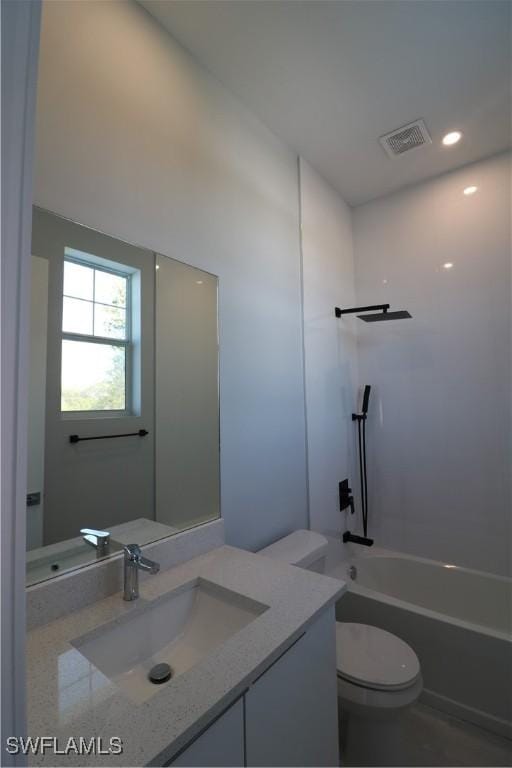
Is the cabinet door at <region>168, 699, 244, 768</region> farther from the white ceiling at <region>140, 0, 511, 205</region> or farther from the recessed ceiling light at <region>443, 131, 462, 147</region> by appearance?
the recessed ceiling light at <region>443, 131, 462, 147</region>

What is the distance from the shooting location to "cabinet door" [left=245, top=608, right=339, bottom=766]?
0.81 metres

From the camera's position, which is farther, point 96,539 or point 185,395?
point 185,395

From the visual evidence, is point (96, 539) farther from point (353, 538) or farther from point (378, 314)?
point (378, 314)

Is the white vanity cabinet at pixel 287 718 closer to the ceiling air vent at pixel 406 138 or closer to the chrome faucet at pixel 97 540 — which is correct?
the chrome faucet at pixel 97 540

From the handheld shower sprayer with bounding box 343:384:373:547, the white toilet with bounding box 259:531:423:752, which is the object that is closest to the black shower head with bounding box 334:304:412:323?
the handheld shower sprayer with bounding box 343:384:373:547

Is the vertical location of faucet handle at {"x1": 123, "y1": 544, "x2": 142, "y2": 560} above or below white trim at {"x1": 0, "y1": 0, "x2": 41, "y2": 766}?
below

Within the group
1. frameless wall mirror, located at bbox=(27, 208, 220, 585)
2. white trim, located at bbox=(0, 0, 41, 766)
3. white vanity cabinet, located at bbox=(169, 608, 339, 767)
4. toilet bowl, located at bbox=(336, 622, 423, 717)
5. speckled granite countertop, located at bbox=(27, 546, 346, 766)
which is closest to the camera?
white trim, located at bbox=(0, 0, 41, 766)

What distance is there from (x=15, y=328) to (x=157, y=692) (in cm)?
78

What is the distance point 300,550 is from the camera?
1.72 m

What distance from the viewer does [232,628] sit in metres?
1.07

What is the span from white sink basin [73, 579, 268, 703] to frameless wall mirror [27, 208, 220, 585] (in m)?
0.22

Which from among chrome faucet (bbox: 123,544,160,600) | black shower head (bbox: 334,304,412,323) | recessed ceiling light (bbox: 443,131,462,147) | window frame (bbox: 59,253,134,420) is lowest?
chrome faucet (bbox: 123,544,160,600)

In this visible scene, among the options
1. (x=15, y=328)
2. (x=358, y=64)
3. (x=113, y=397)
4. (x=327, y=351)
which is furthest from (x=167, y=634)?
(x=358, y=64)

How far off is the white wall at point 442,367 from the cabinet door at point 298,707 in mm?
1681
